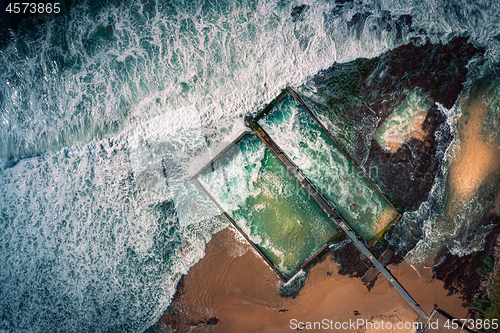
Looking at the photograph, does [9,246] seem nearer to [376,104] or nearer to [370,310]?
[370,310]

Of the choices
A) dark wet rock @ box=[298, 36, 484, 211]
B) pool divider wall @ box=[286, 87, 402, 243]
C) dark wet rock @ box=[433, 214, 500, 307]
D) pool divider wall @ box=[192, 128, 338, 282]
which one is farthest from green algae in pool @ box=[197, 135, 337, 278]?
dark wet rock @ box=[433, 214, 500, 307]

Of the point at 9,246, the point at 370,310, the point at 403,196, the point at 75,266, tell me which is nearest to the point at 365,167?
the point at 403,196

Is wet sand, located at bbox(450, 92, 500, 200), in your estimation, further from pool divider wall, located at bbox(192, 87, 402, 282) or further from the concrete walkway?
the concrete walkway

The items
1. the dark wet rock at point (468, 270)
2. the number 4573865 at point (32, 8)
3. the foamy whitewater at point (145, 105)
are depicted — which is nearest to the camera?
the number 4573865 at point (32, 8)

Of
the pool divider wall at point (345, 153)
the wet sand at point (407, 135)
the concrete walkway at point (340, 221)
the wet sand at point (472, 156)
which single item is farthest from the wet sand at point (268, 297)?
the wet sand at point (407, 135)

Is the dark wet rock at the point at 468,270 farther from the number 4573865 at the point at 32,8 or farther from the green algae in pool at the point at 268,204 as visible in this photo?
the number 4573865 at the point at 32,8

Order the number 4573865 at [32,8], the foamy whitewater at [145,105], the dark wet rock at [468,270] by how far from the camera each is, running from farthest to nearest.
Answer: the dark wet rock at [468,270] → the foamy whitewater at [145,105] → the number 4573865 at [32,8]

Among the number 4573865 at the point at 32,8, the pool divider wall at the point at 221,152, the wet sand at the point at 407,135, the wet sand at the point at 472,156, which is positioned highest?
the number 4573865 at the point at 32,8
